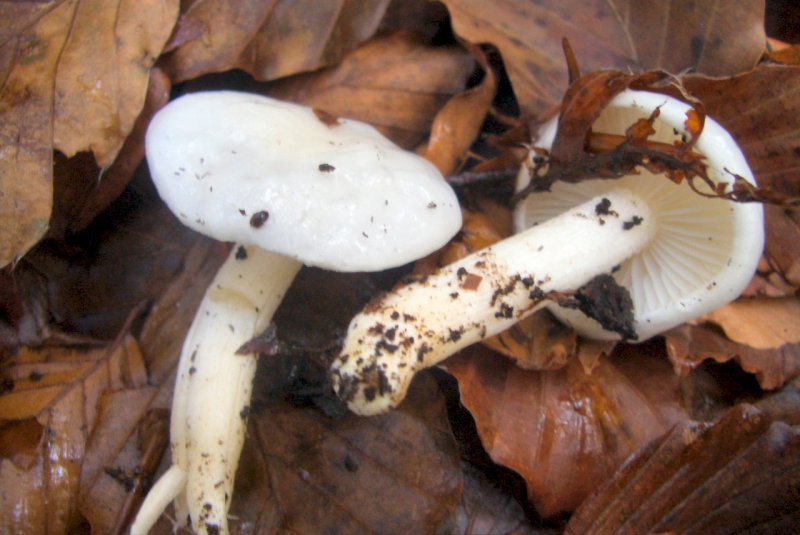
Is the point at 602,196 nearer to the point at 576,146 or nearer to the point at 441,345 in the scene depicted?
the point at 576,146

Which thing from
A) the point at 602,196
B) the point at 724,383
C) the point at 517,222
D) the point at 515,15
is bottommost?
the point at 724,383

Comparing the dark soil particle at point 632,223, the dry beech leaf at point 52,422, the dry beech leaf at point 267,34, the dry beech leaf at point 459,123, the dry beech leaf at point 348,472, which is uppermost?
the dry beech leaf at point 267,34

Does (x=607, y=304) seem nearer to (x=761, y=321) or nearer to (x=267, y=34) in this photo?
(x=761, y=321)

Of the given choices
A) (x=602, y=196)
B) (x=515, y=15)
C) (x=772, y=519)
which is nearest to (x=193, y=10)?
(x=515, y=15)

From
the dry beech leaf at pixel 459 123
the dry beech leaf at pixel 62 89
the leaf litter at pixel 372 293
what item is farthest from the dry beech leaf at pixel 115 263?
the dry beech leaf at pixel 459 123

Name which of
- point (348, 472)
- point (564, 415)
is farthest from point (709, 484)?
point (348, 472)

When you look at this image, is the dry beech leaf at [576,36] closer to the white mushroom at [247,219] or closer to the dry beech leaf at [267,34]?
the dry beech leaf at [267,34]
